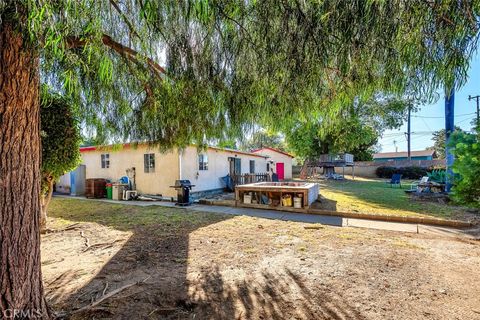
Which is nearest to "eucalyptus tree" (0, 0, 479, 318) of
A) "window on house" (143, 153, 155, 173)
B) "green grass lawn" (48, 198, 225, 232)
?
"green grass lawn" (48, 198, 225, 232)

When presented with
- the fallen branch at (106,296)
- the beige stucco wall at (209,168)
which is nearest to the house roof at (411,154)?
the beige stucco wall at (209,168)

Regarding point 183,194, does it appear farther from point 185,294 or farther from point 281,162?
point 281,162

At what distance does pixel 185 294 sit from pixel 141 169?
34.1 ft

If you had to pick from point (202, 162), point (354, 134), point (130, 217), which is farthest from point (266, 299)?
point (354, 134)

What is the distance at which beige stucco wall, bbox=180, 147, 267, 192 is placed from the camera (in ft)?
38.1

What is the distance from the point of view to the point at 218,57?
104 inches

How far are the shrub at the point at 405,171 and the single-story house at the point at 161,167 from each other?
20.8 metres

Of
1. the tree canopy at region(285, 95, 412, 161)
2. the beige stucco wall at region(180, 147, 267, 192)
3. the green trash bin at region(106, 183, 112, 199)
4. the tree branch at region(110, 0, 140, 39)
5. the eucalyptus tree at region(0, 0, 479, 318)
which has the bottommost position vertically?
the green trash bin at region(106, 183, 112, 199)

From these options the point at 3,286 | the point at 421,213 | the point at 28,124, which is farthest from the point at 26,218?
the point at 421,213

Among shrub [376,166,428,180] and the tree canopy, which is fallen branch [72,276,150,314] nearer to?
the tree canopy

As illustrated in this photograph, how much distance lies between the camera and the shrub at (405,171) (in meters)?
25.1

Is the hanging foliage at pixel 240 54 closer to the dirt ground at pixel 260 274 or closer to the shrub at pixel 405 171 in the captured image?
the dirt ground at pixel 260 274

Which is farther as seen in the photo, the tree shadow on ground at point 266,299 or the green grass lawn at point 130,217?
the green grass lawn at point 130,217

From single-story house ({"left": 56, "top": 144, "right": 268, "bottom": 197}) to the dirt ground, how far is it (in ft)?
18.3
